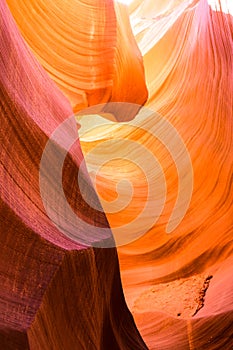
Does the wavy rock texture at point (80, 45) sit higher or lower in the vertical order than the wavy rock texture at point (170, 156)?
higher

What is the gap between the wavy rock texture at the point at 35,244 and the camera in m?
0.88

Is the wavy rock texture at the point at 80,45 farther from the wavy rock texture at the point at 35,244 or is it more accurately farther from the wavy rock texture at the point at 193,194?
the wavy rock texture at the point at 35,244

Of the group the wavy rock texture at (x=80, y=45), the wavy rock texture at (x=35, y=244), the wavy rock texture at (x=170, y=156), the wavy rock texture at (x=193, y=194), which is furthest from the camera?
the wavy rock texture at (x=193, y=194)

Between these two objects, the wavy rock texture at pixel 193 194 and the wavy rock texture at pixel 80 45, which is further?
the wavy rock texture at pixel 193 194

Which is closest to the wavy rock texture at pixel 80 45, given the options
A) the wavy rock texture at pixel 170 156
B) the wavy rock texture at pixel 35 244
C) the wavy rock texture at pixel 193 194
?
the wavy rock texture at pixel 170 156

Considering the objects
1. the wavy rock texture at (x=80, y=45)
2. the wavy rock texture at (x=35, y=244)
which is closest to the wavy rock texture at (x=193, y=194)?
the wavy rock texture at (x=80, y=45)

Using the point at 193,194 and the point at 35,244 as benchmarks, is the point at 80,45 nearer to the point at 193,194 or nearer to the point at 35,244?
the point at 193,194

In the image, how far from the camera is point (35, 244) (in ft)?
3.04

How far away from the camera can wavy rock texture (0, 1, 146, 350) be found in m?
0.88

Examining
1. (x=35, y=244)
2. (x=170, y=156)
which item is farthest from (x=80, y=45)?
(x=35, y=244)

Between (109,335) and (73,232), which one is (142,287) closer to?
(109,335)

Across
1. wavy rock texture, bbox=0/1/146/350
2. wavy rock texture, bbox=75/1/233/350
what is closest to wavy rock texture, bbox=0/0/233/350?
wavy rock texture, bbox=75/1/233/350

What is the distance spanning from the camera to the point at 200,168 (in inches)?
94.8

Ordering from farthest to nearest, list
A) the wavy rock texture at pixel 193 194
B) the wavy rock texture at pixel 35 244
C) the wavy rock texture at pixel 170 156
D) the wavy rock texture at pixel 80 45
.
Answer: the wavy rock texture at pixel 193 194, the wavy rock texture at pixel 170 156, the wavy rock texture at pixel 80 45, the wavy rock texture at pixel 35 244
